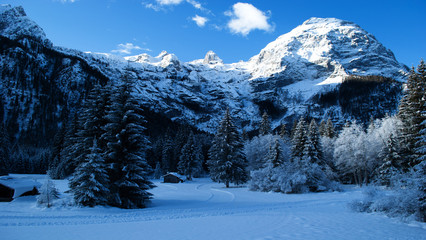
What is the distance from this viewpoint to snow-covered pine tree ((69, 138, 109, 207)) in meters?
14.5

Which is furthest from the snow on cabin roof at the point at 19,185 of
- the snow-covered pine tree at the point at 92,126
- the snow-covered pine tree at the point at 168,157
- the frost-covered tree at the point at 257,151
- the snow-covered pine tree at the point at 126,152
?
the snow-covered pine tree at the point at 168,157

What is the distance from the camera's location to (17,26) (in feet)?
457

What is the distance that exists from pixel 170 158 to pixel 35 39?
131073 millimetres

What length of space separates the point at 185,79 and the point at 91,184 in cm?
17628

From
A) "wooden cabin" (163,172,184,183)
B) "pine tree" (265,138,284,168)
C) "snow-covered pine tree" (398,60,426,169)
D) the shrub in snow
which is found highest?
"snow-covered pine tree" (398,60,426,169)

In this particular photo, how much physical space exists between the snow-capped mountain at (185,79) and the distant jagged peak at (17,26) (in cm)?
46

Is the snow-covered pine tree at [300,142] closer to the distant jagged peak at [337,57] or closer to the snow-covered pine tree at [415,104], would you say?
the snow-covered pine tree at [415,104]

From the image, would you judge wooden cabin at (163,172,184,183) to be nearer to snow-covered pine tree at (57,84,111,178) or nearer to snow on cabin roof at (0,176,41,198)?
snow-covered pine tree at (57,84,111,178)

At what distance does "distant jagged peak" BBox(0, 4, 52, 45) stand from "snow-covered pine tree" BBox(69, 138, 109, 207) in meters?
163

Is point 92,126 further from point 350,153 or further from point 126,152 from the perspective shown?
point 350,153

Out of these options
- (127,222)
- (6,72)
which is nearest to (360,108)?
(127,222)

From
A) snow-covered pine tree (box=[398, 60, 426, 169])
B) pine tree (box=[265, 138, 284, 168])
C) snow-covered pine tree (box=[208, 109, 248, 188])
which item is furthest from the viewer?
pine tree (box=[265, 138, 284, 168])

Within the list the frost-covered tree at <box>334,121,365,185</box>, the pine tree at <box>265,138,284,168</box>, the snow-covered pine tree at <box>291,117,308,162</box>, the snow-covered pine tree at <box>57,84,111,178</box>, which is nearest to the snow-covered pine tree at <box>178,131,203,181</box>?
the pine tree at <box>265,138,284,168</box>

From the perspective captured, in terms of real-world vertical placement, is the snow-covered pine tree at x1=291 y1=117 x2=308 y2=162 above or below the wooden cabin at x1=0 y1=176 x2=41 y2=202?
above
